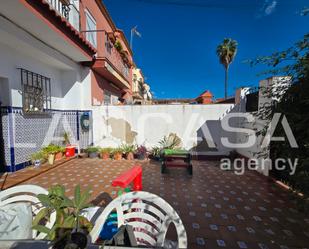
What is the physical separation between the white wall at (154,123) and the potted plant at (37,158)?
2.28 m

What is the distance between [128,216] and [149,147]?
611 centimetres

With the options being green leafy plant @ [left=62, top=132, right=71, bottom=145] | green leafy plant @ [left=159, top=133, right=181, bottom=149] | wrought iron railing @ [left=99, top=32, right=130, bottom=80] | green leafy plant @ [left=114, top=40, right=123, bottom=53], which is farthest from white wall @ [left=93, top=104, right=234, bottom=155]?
green leafy plant @ [left=114, top=40, right=123, bottom=53]

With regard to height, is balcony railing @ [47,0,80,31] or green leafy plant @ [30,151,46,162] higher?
balcony railing @ [47,0,80,31]

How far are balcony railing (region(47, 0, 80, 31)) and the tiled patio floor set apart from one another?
5.38 meters

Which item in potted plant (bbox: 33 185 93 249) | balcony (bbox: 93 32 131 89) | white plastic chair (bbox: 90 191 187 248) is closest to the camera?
potted plant (bbox: 33 185 93 249)

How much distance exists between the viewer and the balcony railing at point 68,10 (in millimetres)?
5878

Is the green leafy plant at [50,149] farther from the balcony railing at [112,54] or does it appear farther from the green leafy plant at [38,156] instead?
the balcony railing at [112,54]

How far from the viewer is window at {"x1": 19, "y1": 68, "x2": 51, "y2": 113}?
5.71 meters

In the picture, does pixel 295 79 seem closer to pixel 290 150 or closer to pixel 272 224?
pixel 290 150

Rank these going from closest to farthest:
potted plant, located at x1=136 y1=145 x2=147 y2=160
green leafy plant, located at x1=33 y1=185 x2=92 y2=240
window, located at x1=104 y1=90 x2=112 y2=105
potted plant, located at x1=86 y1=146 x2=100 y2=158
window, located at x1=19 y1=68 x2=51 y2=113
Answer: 1. green leafy plant, located at x1=33 y1=185 x2=92 y2=240
2. window, located at x1=19 y1=68 x2=51 y2=113
3. potted plant, located at x1=136 y1=145 x2=147 y2=160
4. potted plant, located at x1=86 y1=146 x2=100 y2=158
5. window, located at x1=104 y1=90 x2=112 y2=105

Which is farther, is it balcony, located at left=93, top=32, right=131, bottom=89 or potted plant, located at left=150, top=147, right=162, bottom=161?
balcony, located at left=93, top=32, right=131, bottom=89

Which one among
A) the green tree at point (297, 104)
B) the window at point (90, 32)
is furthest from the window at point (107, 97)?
the green tree at point (297, 104)

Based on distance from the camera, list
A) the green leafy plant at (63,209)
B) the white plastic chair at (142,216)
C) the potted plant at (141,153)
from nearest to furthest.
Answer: the green leafy plant at (63,209), the white plastic chair at (142,216), the potted plant at (141,153)

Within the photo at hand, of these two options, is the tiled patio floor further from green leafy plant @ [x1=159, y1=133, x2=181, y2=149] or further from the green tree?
green leafy plant @ [x1=159, y1=133, x2=181, y2=149]
